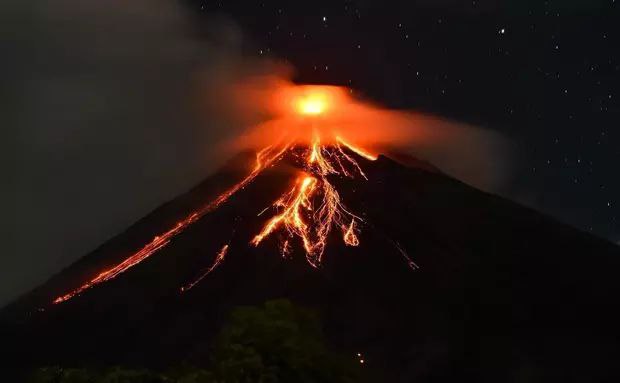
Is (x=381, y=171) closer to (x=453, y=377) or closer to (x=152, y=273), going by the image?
(x=152, y=273)

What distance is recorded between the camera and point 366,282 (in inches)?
1836

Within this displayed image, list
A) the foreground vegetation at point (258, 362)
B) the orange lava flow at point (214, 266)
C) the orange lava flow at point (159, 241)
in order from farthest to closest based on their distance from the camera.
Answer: the orange lava flow at point (159, 241) → the orange lava flow at point (214, 266) → the foreground vegetation at point (258, 362)

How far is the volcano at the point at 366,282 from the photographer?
131 feet

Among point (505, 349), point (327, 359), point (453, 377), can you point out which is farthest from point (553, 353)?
point (327, 359)

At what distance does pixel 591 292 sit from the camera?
155 feet

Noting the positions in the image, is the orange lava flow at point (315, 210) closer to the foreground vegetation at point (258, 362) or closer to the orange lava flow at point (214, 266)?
the orange lava flow at point (214, 266)

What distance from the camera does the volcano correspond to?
3994 centimetres

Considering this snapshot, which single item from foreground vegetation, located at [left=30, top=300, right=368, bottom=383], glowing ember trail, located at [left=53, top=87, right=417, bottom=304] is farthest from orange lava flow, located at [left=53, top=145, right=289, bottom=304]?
foreground vegetation, located at [left=30, top=300, right=368, bottom=383]

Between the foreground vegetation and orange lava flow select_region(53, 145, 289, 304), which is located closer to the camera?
the foreground vegetation

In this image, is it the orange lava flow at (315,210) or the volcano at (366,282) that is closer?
the volcano at (366,282)

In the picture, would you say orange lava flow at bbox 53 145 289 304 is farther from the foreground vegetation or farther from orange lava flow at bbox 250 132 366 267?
the foreground vegetation

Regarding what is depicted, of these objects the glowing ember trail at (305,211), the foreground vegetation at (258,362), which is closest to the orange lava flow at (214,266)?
the glowing ember trail at (305,211)

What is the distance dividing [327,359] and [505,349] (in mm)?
29420

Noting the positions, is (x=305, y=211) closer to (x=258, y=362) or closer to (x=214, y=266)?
(x=214, y=266)
